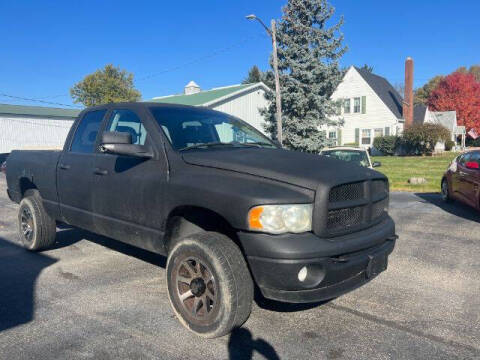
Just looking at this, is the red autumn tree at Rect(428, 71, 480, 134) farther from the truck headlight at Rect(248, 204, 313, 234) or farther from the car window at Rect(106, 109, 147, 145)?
the truck headlight at Rect(248, 204, 313, 234)

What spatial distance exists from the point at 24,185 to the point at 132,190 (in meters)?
2.76

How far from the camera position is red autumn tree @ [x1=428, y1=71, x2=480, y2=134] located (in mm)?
42531

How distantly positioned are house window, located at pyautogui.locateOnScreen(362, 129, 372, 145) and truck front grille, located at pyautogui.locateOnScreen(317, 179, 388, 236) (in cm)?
3096

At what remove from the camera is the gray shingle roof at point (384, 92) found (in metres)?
32.2

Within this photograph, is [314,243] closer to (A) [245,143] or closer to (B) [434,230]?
(A) [245,143]

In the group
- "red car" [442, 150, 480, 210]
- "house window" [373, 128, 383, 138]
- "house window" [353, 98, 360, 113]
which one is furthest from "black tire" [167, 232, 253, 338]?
"house window" [353, 98, 360, 113]

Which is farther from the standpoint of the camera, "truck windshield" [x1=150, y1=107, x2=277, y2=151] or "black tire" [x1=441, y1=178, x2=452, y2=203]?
"black tire" [x1=441, y1=178, x2=452, y2=203]

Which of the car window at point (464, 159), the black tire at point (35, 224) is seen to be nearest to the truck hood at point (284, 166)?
the black tire at point (35, 224)

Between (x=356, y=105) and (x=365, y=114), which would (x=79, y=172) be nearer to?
(x=365, y=114)

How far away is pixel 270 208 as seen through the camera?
2.63m

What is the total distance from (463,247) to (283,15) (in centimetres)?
1754

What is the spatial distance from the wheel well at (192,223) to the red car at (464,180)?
5.85m

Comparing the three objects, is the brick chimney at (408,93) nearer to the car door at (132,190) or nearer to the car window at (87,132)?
the car window at (87,132)

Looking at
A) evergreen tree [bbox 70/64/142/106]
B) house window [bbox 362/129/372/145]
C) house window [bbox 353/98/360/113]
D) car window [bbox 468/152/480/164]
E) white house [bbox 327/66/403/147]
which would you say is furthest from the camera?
evergreen tree [bbox 70/64/142/106]
